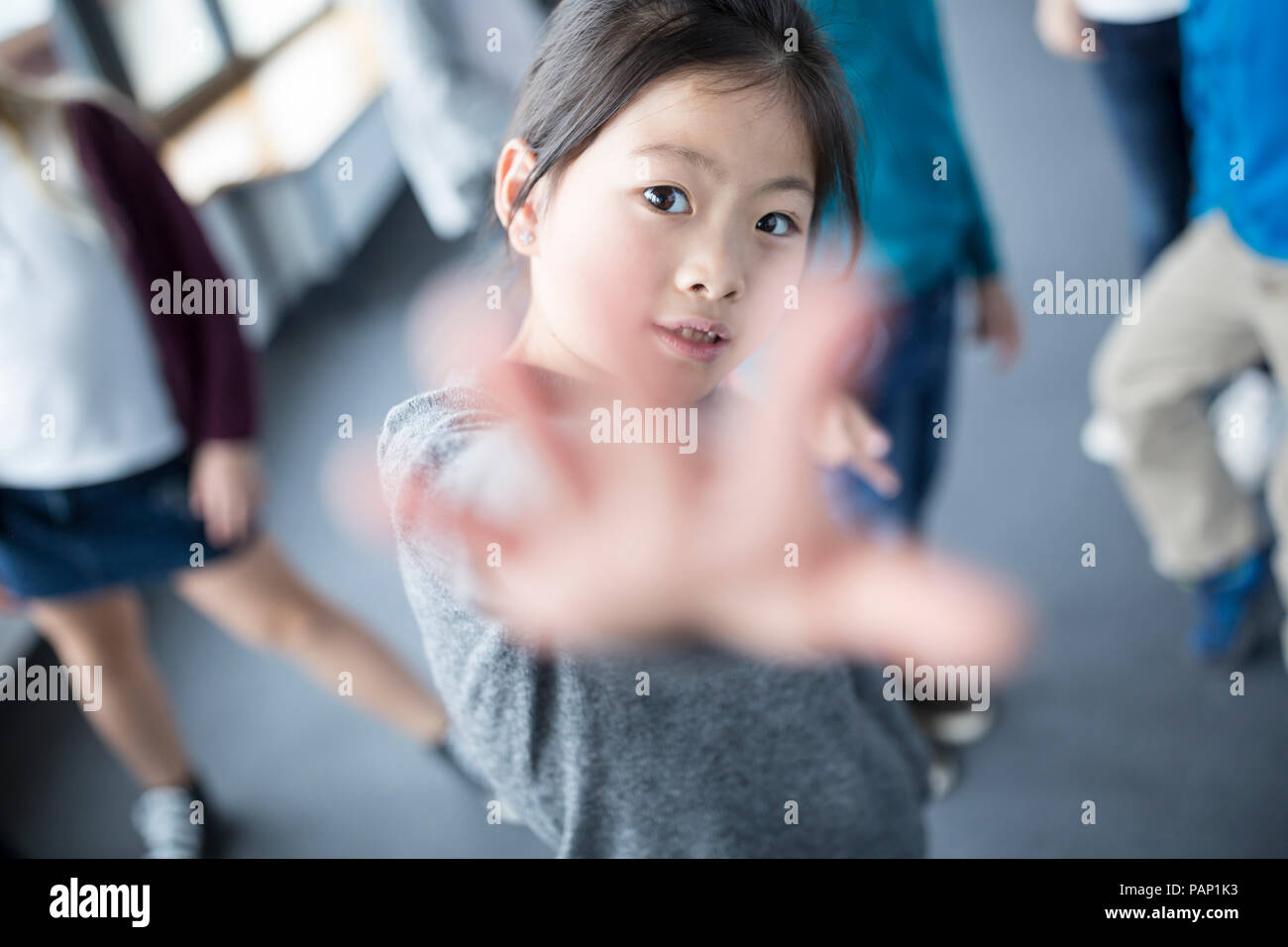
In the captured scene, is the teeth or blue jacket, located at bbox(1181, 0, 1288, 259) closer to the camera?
the teeth

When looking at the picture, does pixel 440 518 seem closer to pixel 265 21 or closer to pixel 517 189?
pixel 517 189

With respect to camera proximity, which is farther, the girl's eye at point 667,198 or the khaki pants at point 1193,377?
the khaki pants at point 1193,377

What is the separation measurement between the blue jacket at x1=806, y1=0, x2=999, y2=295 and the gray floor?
0.13 meters

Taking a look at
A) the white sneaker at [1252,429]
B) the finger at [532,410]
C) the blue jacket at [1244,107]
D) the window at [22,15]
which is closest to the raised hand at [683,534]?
the finger at [532,410]

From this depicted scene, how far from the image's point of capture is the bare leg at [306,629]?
74 centimetres

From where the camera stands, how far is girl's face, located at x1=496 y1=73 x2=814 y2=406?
0.34 meters

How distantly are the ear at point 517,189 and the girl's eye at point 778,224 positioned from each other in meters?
0.09

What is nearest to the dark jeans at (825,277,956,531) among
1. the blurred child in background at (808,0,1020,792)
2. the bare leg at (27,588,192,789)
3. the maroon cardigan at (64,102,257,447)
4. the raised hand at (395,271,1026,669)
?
the blurred child in background at (808,0,1020,792)

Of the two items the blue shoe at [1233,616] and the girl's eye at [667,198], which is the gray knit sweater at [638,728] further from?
the blue shoe at [1233,616]

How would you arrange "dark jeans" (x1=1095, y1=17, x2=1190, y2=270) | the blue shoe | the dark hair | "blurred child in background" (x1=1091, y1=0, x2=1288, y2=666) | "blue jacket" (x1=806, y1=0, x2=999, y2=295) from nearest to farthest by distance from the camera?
the dark hair < "blue jacket" (x1=806, y1=0, x2=999, y2=295) < "blurred child in background" (x1=1091, y1=0, x2=1288, y2=666) < "dark jeans" (x1=1095, y1=17, x2=1190, y2=270) < the blue shoe

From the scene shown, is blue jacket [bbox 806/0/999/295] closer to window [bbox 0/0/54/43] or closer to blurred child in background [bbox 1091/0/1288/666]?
blurred child in background [bbox 1091/0/1288/666]

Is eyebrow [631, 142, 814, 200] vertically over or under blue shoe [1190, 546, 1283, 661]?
over

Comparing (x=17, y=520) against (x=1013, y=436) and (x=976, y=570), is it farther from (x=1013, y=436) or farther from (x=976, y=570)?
(x=1013, y=436)
